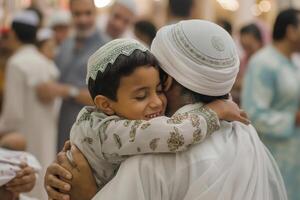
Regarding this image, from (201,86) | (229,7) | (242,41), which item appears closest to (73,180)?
(201,86)

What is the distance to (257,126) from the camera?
3.78 meters

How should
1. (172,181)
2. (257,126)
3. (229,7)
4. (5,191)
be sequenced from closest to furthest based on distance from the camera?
(172,181)
(5,191)
(257,126)
(229,7)

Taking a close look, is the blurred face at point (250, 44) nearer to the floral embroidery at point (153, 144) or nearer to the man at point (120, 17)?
the man at point (120, 17)

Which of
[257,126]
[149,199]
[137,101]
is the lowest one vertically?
[257,126]

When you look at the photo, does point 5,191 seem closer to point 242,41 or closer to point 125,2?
point 125,2

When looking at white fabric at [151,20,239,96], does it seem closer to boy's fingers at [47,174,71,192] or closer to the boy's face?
the boy's face

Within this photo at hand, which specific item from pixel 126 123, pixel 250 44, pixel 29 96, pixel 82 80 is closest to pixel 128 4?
pixel 82 80

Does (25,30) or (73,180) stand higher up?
(25,30)

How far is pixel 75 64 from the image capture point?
14.3 ft

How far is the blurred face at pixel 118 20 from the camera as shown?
4.93 m

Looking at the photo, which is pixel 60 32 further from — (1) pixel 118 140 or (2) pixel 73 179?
(1) pixel 118 140

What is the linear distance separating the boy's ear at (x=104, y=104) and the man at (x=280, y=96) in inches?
80.9

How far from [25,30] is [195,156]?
3.21m

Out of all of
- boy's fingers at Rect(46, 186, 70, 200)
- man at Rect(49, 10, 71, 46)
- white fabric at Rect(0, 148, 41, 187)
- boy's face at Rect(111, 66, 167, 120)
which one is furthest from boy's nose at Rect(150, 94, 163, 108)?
man at Rect(49, 10, 71, 46)
